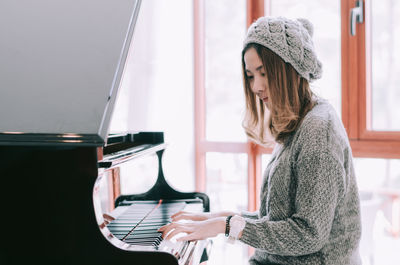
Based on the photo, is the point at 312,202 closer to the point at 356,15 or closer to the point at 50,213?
the point at 50,213

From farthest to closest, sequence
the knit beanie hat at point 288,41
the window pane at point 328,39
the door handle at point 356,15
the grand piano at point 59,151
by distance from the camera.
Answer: the window pane at point 328,39, the door handle at point 356,15, the knit beanie hat at point 288,41, the grand piano at point 59,151

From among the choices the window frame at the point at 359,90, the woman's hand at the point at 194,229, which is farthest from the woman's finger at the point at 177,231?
the window frame at the point at 359,90

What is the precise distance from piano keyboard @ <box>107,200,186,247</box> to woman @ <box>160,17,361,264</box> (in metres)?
0.07

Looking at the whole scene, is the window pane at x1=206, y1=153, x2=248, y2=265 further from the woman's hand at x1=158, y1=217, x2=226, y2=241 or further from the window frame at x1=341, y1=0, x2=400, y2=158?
the woman's hand at x1=158, y1=217, x2=226, y2=241

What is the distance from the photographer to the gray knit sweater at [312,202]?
105 centimetres

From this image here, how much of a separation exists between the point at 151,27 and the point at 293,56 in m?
1.43

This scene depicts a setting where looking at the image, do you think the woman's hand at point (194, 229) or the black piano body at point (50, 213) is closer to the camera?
the black piano body at point (50, 213)

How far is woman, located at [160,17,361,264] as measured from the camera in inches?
41.6

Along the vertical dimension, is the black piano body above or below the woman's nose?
below

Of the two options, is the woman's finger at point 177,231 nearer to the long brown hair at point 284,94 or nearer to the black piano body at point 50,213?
the black piano body at point 50,213

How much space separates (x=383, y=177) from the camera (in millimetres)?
2465

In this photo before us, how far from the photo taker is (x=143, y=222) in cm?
125

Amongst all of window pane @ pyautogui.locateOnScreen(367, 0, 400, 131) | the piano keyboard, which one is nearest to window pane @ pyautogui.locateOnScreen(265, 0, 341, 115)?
window pane @ pyautogui.locateOnScreen(367, 0, 400, 131)

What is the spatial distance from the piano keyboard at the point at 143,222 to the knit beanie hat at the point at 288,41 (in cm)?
70
